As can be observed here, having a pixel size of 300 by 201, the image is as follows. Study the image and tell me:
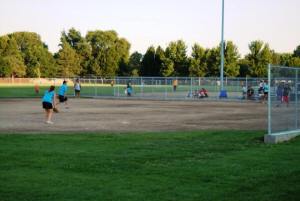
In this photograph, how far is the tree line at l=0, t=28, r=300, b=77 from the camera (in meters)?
85.5

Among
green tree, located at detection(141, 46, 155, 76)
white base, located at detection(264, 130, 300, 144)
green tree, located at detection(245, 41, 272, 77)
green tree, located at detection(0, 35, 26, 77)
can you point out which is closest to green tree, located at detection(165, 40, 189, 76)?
green tree, located at detection(141, 46, 155, 76)

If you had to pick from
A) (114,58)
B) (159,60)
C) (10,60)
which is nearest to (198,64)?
(159,60)

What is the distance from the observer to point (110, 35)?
13325cm

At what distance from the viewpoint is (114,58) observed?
120 metres

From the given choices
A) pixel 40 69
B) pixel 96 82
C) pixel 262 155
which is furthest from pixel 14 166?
pixel 40 69

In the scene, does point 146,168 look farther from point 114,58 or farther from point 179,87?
point 114,58

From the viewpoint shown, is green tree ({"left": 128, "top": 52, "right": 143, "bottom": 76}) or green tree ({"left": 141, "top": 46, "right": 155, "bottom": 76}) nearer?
green tree ({"left": 141, "top": 46, "right": 155, "bottom": 76})

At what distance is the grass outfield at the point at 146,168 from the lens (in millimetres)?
7855

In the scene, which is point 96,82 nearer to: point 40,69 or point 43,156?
point 43,156

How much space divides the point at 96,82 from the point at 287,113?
153 feet

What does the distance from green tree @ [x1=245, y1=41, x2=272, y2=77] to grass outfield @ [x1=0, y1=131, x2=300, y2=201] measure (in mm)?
66667

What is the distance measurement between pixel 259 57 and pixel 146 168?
72.1m

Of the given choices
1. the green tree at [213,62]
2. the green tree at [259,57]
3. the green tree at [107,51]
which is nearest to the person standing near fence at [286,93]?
the green tree at [259,57]

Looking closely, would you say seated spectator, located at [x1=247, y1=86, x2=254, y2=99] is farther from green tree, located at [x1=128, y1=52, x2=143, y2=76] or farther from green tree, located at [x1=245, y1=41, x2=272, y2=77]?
green tree, located at [x1=128, y1=52, x2=143, y2=76]
